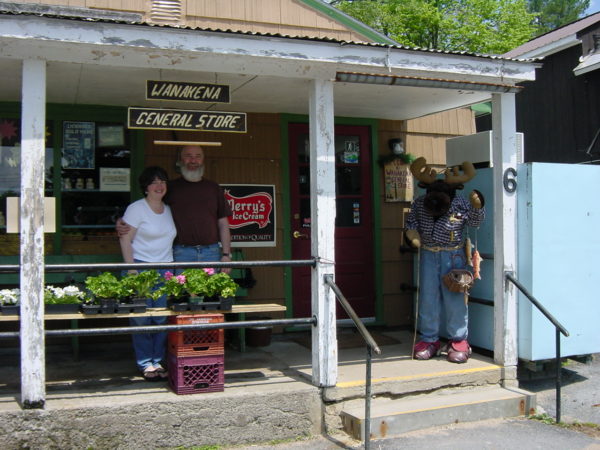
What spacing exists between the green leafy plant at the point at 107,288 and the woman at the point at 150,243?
1.34 feet

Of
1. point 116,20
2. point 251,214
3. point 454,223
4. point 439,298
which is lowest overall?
point 439,298

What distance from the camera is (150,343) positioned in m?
5.21

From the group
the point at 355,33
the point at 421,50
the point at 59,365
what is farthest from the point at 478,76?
A: the point at 59,365

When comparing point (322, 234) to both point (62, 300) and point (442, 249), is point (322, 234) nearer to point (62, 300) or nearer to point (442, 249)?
point (442, 249)

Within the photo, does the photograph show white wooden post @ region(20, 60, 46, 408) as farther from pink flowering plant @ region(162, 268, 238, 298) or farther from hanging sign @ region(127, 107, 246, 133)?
pink flowering plant @ region(162, 268, 238, 298)

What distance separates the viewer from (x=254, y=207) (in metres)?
6.87

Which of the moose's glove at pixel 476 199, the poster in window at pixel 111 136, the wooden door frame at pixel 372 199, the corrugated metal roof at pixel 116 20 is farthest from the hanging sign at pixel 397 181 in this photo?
the poster in window at pixel 111 136

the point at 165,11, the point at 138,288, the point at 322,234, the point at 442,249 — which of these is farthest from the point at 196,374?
the point at 165,11

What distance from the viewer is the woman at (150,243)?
5.17 m

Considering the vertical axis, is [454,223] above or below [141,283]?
above

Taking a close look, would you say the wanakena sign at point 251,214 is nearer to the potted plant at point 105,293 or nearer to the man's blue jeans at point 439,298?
the man's blue jeans at point 439,298

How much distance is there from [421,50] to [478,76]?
0.61 metres

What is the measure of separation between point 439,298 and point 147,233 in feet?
9.17

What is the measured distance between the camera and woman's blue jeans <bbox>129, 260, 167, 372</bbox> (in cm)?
516
